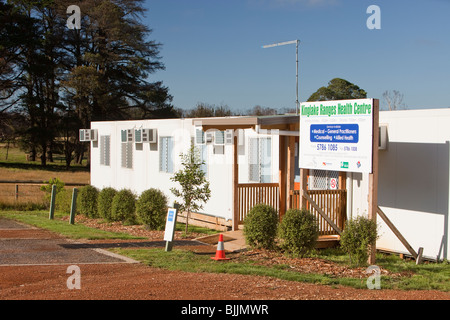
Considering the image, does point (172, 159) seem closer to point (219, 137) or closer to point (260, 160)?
point (219, 137)

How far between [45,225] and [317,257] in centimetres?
733

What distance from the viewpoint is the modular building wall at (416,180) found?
955cm

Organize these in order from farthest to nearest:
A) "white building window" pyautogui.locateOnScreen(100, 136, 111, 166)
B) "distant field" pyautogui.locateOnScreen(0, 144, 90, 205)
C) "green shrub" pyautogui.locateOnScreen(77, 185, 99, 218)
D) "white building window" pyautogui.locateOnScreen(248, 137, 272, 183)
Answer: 1. "distant field" pyautogui.locateOnScreen(0, 144, 90, 205)
2. "white building window" pyautogui.locateOnScreen(100, 136, 111, 166)
3. "green shrub" pyautogui.locateOnScreen(77, 185, 99, 218)
4. "white building window" pyautogui.locateOnScreen(248, 137, 272, 183)

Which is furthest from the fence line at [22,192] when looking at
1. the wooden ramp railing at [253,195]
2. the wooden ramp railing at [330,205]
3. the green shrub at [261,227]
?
the wooden ramp railing at [330,205]

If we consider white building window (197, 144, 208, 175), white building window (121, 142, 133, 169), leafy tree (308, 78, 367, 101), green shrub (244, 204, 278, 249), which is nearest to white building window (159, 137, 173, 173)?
white building window (197, 144, 208, 175)

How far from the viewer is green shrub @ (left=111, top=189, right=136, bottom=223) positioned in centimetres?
1490

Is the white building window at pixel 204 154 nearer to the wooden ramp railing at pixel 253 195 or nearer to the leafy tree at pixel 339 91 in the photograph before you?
the wooden ramp railing at pixel 253 195

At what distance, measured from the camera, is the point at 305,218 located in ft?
32.0

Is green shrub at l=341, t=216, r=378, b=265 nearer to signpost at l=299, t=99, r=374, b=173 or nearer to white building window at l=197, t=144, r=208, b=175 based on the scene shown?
signpost at l=299, t=99, r=374, b=173

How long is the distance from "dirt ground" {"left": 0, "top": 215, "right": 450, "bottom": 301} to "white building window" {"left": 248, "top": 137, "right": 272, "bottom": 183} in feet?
12.5

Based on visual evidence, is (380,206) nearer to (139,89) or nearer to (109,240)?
(109,240)

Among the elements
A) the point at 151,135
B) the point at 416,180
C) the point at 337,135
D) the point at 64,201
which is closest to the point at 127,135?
the point at 151,135

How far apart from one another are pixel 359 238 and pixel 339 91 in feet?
87.2
